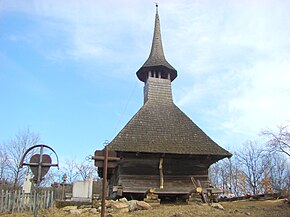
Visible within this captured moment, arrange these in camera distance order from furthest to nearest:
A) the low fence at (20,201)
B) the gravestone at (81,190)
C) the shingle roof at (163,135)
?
1. the gravestone at (81,190)
2. the shingle roof at (163,135)
3. the low fence at (20,201)

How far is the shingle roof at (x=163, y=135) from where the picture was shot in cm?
1341

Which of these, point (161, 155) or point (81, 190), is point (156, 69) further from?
point (81, 190)

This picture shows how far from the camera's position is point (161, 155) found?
13438 mm

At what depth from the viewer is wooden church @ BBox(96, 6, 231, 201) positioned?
522 inches

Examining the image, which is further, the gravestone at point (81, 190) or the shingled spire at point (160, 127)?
the gravestone at point (81, 190)

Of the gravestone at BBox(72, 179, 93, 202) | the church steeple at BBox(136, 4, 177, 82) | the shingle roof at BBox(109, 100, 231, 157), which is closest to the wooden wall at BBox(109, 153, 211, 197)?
the shingle roof at BBox(109, 100, 231, 157)

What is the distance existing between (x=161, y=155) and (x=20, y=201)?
621 centimetres

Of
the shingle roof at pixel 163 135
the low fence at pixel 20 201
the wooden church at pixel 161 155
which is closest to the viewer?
the low fence at pixel 20 201

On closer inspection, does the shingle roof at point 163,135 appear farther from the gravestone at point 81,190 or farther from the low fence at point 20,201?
the gravestone at point 81,190

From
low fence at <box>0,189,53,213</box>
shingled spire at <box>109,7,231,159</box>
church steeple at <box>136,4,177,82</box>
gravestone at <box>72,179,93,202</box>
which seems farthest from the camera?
church steeple at <box>136,4,177,82</box>

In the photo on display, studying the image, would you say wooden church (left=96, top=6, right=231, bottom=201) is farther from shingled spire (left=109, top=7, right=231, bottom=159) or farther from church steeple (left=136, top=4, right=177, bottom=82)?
church steeple (left=136, top=4, right=177, bottom=82)

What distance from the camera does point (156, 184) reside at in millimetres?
13523

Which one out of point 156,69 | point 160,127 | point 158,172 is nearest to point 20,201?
point 158,172

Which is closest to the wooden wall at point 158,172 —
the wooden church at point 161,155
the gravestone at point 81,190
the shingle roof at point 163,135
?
the wooden church at point 161,155
